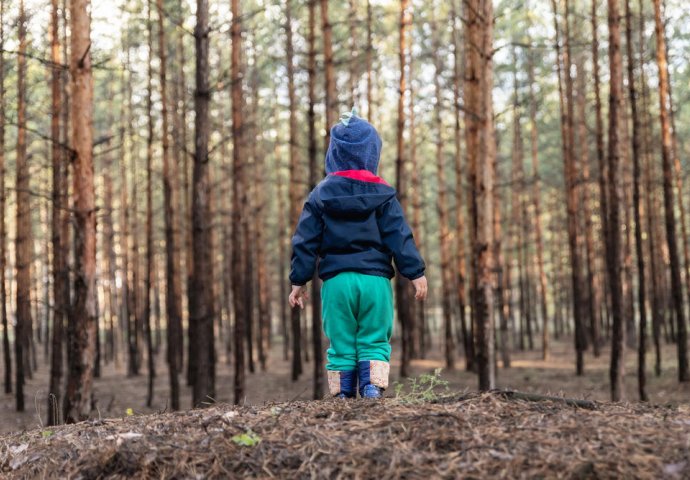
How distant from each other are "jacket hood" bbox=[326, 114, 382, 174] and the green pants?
0.78 meters

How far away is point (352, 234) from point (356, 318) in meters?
0.56

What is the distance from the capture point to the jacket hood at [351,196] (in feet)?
15.2

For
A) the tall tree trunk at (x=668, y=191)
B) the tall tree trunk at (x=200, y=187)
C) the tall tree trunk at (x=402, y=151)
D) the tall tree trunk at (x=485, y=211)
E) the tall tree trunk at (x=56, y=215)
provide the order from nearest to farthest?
the tall tree trunk at (x=485, y=211), the tall tree trunk at (x=200, y=187), the tall tree trunk at (x=56, y=215), the tall tree trunk at (x=668, y=191), the tall tree trunk at (x=402, y=151)

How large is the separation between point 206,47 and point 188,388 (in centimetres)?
1070

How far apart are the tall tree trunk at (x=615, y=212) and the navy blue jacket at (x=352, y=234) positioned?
765cm

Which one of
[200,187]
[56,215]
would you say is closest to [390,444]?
[200,187]

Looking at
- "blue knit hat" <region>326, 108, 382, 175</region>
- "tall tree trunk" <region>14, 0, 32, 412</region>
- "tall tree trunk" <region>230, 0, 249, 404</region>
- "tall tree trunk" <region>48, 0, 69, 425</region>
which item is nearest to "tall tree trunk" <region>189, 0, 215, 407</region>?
"tall tree trunk" <region>230, 0, 249, 404</region>

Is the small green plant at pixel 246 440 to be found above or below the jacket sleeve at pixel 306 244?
below

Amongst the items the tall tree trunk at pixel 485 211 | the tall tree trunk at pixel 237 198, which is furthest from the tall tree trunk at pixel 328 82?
the tall tree trunk at pixel 485 211

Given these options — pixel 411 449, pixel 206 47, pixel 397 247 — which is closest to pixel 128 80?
pixel 206 47

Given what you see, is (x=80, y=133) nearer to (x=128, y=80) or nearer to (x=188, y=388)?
(x=188, y=388)

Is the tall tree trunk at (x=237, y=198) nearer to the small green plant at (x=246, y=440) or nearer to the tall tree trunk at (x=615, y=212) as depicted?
the tall tree trunk at (x=615, y=212)

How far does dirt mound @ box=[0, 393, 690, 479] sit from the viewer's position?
9.45ft

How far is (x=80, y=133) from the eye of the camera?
27.3 ft
